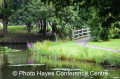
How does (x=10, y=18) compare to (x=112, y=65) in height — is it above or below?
above

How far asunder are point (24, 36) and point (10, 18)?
5.71 m

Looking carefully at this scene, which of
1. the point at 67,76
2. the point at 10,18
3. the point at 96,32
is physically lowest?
the point at 67,76

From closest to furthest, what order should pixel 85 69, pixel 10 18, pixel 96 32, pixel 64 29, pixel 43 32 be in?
pixel 85 69, pixel 96 32, pixel 64 29, pixel 10 18, pixel 43 32

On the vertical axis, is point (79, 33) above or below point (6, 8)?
below

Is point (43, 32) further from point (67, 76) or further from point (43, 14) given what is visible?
point (67, 76)

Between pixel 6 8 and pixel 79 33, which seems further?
pixel 6 8

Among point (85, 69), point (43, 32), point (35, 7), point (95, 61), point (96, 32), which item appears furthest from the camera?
point (43, 32)

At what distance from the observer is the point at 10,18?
154ft

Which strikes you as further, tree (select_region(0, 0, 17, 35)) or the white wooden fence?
tree (select_region(0, 0, 17, 35))

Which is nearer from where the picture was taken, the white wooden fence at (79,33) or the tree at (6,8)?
the white wooden fence at (79,33)

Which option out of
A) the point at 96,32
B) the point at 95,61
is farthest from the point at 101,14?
the point at 96,32

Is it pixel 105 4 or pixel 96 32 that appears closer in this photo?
pixel 105 4

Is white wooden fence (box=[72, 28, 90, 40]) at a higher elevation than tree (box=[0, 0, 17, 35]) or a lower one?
lower

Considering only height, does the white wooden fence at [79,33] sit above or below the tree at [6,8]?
below
